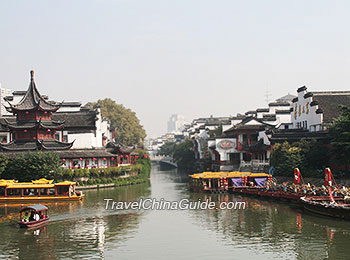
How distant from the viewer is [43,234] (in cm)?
2850

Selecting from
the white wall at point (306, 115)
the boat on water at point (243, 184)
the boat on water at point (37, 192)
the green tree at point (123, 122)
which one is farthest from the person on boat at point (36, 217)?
the green tree at point (123, 122)

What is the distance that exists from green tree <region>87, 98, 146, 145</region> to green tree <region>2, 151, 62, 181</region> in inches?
1767

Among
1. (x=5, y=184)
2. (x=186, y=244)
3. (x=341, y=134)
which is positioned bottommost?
(x=186, y=244)

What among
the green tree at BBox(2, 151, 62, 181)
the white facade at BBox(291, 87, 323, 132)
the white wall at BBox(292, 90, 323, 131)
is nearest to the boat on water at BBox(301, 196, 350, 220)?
the white facade at BBox(291, 87, 323, 132)

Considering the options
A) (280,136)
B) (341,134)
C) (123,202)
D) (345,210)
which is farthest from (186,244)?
(280,136)

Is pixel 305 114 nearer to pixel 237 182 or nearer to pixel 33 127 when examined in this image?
pixel 237 182

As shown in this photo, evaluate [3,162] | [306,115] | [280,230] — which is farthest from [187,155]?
[280,230]

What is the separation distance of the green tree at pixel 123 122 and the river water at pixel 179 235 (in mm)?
58748

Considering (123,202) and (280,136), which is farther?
(280,136)

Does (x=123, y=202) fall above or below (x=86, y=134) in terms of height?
below

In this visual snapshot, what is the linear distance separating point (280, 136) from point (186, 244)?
98.6 ft

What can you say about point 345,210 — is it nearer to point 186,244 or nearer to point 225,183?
point 186,244

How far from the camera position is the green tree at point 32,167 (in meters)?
50.0

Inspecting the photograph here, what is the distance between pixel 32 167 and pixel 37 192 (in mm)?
6733
